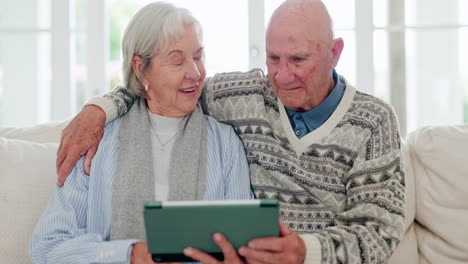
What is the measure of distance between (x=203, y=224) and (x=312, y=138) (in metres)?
0.58

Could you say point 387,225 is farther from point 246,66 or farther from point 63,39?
point 63,39

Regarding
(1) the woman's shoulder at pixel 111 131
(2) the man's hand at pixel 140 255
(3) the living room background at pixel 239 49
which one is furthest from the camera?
(3) the living room background at pixel 239 49

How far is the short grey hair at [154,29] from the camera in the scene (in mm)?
1732

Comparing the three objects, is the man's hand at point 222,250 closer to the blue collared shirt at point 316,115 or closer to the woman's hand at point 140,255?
the woman's hand at point 140,255

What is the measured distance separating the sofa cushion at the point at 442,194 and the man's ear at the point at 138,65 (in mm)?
997

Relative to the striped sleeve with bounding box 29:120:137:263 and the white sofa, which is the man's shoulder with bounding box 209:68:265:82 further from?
the white sofa

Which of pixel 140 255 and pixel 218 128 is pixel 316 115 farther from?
pixel 140 255

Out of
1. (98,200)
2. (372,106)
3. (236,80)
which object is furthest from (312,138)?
(98,200)

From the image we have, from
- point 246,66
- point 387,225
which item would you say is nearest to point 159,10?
point 387,225

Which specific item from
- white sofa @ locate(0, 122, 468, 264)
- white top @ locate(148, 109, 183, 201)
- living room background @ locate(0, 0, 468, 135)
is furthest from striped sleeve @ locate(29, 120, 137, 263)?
living room background @ locate(0, 0, 468, 135)

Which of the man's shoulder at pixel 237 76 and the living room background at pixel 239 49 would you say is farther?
the living room background at pixel 239 49

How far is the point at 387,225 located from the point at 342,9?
6.17ft

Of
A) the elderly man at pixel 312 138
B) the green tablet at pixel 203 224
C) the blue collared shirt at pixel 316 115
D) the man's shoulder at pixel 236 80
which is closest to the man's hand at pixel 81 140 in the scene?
the elderly man at pixel 312 138

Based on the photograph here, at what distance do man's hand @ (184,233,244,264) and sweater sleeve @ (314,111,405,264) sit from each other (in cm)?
28
